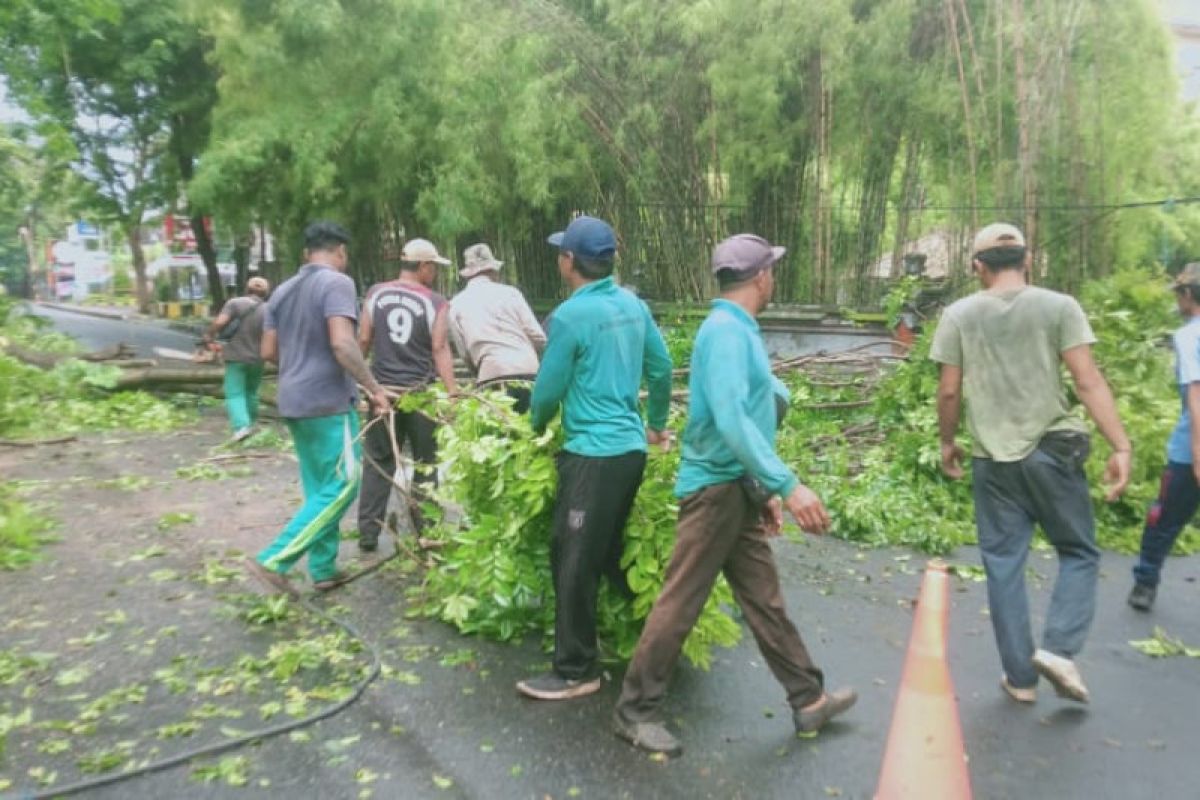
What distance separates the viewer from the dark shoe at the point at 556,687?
392 centimetres

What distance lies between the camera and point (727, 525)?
3.48 m

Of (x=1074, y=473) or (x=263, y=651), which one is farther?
(x=263, y=651)

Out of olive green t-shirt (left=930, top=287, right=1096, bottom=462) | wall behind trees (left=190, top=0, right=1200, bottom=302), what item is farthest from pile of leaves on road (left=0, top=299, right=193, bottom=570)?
olive green t-shirt (left=930, top=287, right=1096, bottom=462)

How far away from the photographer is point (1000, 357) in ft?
13.0

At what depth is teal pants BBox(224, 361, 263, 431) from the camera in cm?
979

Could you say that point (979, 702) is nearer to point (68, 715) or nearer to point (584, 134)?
point (68, 715)

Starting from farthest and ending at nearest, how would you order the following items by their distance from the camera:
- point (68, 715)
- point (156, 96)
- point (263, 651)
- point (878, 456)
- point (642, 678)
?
point (156, 96), point (878, 456), point (263, 651), point (68, 715), point (642, 678)

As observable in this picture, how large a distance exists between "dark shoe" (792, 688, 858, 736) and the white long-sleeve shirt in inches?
110

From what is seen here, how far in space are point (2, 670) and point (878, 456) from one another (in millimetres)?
5825

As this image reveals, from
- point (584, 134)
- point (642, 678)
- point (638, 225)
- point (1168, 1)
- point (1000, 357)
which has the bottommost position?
point (642, 678)

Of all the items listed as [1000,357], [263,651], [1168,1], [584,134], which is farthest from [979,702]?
[584,134]

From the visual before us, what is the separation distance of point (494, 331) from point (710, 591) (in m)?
2.70

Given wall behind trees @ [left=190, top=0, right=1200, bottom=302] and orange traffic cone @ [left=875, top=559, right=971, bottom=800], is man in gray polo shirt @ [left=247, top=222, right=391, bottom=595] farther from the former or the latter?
wall behind trees @ [left=190, top=0, right=1200, bottom=302]

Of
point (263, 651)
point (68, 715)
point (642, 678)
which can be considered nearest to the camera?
point (642, 678)
